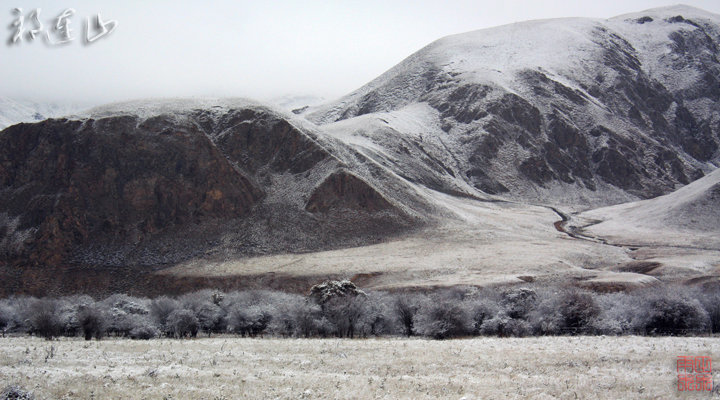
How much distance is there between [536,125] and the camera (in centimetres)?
15800

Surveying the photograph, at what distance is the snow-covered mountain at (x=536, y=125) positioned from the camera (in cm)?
13638

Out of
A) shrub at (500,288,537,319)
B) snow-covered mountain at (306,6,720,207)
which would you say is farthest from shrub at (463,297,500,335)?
snow-covered mountain at (306,6,720,207)

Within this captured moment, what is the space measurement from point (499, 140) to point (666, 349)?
131 m

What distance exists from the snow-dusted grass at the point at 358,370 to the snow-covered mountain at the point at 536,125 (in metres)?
→ 89.0

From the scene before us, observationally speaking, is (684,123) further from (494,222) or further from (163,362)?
(163,362)

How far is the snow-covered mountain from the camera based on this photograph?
136 meters

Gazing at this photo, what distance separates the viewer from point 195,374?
19.1 m

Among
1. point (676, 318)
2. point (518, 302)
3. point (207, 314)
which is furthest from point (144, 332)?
point (676, 318)

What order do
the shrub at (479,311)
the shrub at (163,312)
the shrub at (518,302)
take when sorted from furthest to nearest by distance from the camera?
the shrub at (163,312) < the shrub at (518,302) < the shrub at (479,311)

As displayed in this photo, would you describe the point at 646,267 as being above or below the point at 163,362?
below

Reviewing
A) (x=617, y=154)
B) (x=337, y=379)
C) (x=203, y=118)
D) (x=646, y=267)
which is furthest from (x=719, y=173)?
(x=337, y=379)

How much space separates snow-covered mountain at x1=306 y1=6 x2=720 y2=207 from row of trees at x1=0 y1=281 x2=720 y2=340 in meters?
71.3

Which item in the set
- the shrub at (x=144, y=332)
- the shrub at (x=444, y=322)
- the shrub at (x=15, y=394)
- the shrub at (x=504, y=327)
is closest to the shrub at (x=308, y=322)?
the shrub at (x=444, y=322)

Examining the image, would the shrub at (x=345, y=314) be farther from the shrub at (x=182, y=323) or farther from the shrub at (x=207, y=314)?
the shrub at (x=182, y=323)
